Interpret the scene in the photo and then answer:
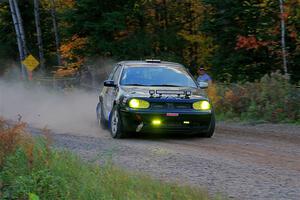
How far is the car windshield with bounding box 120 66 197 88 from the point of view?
1328cm

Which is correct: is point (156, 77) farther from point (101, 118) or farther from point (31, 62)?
point (31, 62)

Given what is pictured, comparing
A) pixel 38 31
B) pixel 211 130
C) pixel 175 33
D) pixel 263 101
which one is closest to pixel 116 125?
pixel 211 130

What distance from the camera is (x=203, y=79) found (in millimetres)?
20859

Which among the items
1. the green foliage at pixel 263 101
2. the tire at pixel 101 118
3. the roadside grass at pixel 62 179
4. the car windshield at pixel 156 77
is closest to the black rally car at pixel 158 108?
the car windshield at pixel 156 77

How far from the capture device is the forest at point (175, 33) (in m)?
27.3

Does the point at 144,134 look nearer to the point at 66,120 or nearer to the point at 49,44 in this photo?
the point at 66,120

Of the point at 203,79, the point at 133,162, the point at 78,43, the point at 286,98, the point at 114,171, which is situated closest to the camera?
the point at 114,171

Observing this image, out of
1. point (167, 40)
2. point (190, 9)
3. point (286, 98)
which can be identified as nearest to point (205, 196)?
point (286, 98)

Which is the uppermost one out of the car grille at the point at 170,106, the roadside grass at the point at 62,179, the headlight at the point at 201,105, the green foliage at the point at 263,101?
the roadside grass at the point at 62,179

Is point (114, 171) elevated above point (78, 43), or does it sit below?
above

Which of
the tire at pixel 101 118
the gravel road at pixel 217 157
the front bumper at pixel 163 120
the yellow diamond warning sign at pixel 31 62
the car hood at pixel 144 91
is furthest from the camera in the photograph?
the yellow diamond warning sign at pixel 31 62

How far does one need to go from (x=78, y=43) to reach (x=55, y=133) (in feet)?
75.5

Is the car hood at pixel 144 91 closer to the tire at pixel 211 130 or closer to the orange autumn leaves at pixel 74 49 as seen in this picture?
the tire at pixel 211 130

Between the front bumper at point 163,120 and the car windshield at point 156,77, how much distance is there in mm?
1267
